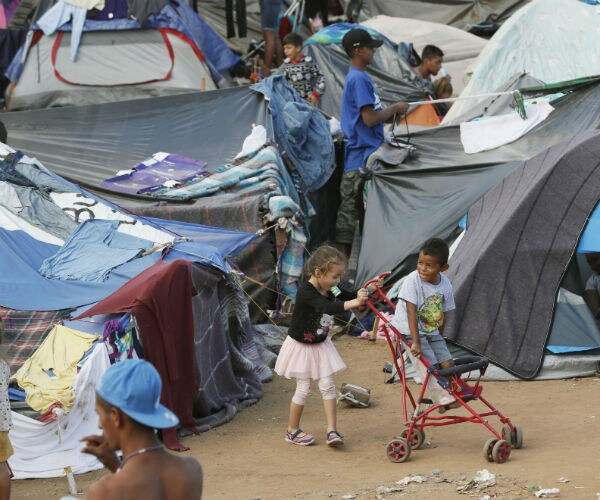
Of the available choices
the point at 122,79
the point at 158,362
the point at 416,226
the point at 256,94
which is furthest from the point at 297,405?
the point at 122,79

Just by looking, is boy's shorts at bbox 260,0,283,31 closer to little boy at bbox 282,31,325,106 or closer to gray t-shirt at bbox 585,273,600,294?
little boy at bbox 282,31,325,106

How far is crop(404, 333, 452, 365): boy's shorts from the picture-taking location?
691 cm

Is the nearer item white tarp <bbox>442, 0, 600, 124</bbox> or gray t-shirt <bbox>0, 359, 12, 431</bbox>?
gray t-shirt <bbox>0, 359, 12, 431</bbox>

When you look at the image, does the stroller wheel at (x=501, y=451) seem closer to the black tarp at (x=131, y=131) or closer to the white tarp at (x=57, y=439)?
the white tarp at (x=57, y=439)

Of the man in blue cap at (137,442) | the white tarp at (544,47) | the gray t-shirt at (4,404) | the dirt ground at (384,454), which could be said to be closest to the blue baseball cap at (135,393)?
the man in blue cap at (137,442)

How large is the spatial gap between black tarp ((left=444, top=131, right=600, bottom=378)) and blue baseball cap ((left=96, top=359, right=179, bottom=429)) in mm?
5435

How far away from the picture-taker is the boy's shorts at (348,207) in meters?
11.1

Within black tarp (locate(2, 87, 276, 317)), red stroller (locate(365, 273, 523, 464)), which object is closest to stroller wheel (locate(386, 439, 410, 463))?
red stroller (locate(365, 273, 523, 464))

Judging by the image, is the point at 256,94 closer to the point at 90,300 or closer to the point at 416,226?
the point at 416,226

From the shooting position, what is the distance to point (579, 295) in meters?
8.86

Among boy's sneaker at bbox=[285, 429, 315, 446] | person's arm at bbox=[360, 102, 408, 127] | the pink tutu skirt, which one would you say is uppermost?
person's arm at bbox=[360, 102, 408, 127]

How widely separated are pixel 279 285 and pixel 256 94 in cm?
253

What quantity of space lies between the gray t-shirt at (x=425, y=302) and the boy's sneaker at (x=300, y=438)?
93 cm

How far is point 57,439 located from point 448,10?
13.5 meters
